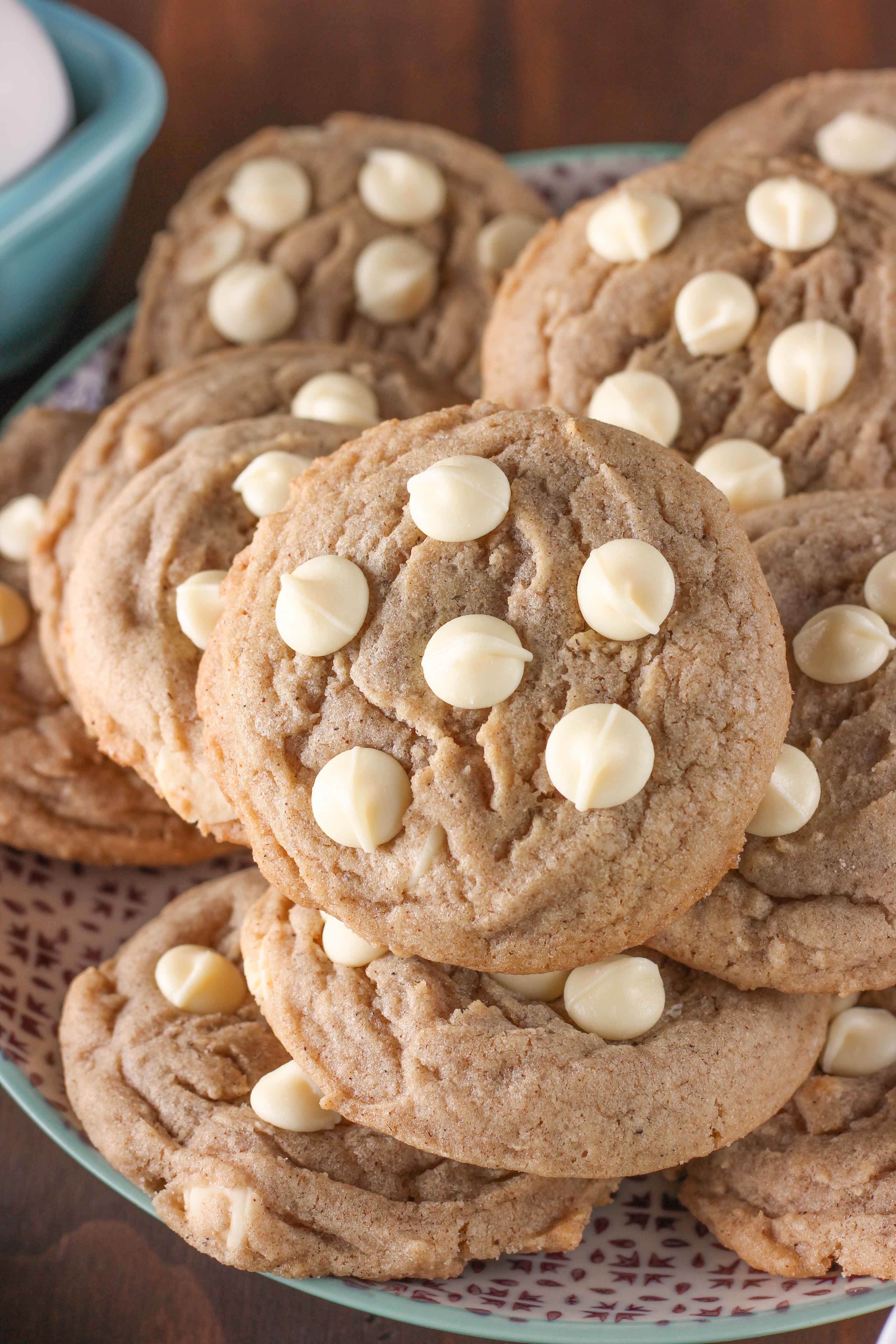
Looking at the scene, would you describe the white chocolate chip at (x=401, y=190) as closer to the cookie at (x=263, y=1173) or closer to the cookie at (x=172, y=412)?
the cookie at (x=172, y=412)

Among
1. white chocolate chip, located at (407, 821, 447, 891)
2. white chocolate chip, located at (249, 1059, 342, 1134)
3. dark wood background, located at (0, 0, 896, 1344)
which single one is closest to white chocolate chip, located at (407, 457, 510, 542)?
white chocolate chip, located at (407, 821, 447, 891)

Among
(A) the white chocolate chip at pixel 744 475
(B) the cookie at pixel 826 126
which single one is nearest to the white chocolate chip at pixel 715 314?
(A) the white chocolate chip at pixel 744 475

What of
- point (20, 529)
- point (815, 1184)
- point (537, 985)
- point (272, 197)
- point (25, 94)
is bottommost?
point (815, 1184)

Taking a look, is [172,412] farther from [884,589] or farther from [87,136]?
[884,589]

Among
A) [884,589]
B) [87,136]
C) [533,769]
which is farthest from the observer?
[87,136]

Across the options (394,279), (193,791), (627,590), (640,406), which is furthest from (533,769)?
(394,279)

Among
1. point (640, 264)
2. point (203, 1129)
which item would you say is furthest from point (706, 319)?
point (203, 1129)

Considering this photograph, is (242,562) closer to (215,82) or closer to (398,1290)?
(398,1290)
